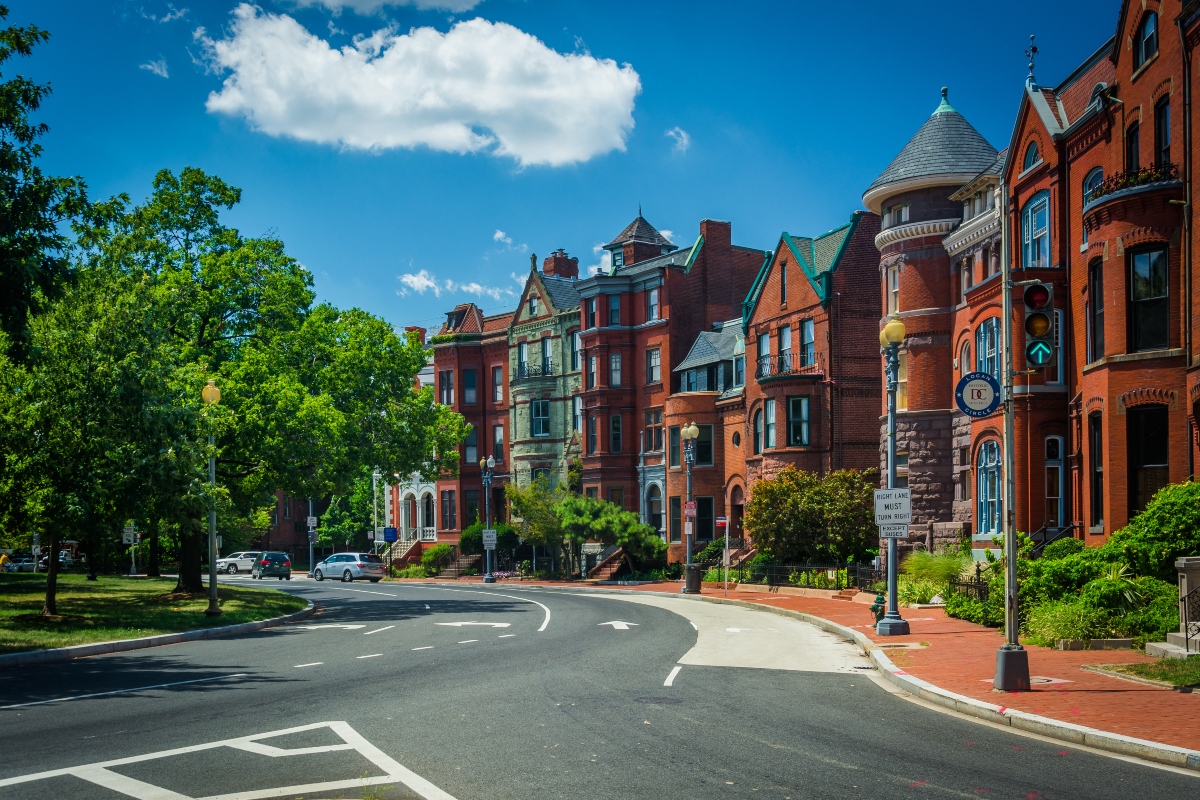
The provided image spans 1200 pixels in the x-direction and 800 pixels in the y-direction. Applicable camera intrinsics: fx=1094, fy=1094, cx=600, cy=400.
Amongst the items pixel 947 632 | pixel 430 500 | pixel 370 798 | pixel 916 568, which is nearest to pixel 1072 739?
pixel 370 798

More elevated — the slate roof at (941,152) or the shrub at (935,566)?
the slate roof at (941,152)

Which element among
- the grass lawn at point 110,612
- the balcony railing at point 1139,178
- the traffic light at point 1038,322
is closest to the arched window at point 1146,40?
the balcony railing at point 1139,178

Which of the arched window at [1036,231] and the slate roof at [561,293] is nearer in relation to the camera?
the arched window at [1036,231]

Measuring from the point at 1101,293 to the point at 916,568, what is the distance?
30.6 feet

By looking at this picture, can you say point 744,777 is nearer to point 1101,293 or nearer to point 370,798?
point 370,798

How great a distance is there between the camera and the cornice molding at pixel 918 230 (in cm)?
3562

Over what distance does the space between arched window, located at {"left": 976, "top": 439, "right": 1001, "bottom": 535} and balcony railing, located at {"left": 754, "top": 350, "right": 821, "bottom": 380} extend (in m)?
13.6

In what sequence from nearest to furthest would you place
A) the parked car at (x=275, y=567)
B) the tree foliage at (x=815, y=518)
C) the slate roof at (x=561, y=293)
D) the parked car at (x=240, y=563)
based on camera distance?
the tree foliage at (x=815, y=518), the parked car at (x=275, y=567), the slate roof at (x=561, y=293), the parked car at (x=240, y=563)

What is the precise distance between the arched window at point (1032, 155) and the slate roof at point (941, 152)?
5.20m

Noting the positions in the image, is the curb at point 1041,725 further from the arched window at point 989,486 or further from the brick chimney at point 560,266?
the brick chimney at point 560,266

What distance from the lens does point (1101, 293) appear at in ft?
81.1

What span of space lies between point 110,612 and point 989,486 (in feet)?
77.4

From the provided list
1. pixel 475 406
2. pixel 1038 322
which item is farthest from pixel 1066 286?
pixel 475 406

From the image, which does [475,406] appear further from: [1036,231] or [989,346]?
[1036,231]
